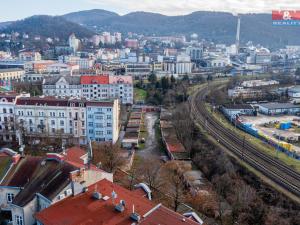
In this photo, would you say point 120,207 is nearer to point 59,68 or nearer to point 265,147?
point 265,147

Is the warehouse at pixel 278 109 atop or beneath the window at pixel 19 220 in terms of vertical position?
beneath

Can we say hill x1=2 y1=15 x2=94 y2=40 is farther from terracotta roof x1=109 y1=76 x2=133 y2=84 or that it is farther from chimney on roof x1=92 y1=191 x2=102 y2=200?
chimney on roof x1=92 y1=191 x2=102 y2=200

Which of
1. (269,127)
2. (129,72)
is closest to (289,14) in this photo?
(269,127)

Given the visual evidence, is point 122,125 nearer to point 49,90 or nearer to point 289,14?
point 49,90

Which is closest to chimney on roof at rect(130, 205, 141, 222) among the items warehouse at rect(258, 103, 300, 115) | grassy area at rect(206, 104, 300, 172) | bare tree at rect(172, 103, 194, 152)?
grassy area at rect(206, 104, 300, 172)

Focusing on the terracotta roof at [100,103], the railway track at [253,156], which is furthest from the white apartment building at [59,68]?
the terracotta roof at [100,103]

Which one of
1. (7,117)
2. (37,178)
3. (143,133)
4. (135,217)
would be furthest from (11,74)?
(135,217)

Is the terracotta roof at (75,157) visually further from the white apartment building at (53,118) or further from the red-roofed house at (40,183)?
the white apartment building at (53,118)
